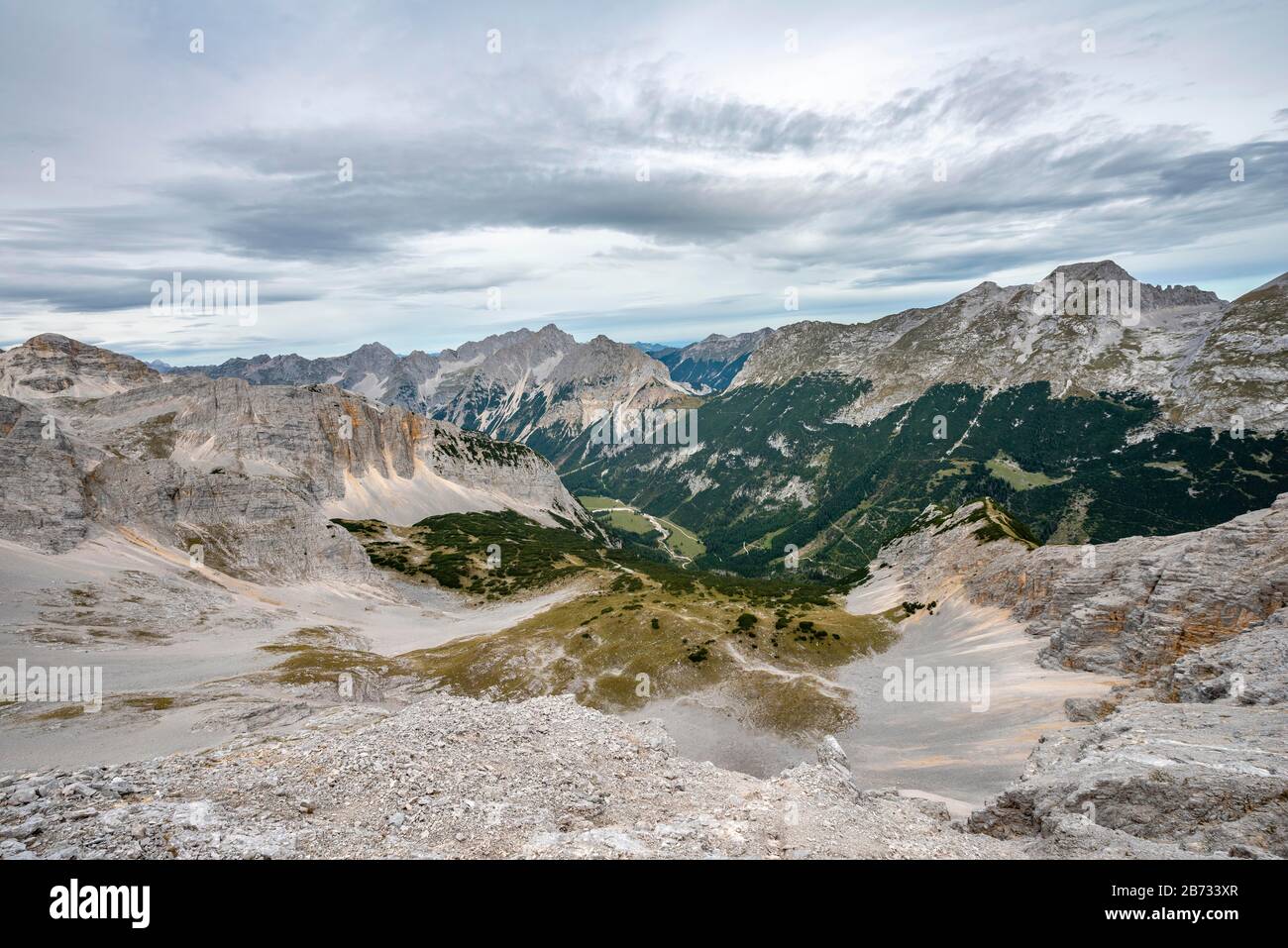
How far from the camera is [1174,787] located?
24.1 meters

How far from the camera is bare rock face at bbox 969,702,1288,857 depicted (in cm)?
2148

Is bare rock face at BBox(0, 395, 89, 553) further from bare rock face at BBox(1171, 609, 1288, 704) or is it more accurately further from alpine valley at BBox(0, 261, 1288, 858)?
bare rock face at BBox(1171, 609, 1288, 704)

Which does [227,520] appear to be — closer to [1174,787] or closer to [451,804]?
→ [451,804]

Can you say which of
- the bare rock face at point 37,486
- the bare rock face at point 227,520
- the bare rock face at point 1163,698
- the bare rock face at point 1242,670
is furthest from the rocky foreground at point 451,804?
the bare rock face at point 227,520

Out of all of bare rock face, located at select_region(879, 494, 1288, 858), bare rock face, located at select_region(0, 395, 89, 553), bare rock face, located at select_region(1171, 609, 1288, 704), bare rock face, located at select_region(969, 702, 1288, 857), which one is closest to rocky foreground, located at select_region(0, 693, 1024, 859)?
bare rock face, located at select_region(969, 702, 1288, 857)

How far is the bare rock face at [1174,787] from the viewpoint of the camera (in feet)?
70.5

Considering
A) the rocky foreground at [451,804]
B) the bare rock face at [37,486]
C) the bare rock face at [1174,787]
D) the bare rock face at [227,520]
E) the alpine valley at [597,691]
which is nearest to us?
the rocky foreground at [451,804]

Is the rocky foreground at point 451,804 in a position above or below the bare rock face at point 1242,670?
above

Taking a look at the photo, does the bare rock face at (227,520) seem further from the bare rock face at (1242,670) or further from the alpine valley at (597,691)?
the bare rock face at (1242,670)
